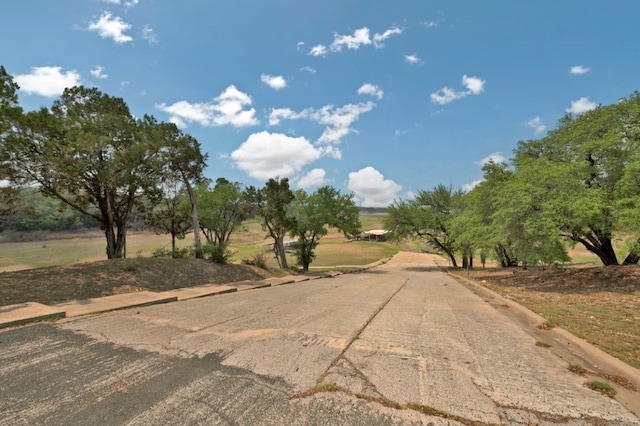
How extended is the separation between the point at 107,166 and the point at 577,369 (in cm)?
1695

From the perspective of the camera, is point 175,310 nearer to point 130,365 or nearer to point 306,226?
point 130,365

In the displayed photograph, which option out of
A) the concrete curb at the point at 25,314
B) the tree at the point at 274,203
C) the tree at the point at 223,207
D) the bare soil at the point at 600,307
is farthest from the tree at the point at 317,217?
the concrete curb at the point at 25,314

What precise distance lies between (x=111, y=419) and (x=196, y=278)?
42.1 ft

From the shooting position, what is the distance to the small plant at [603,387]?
3.42 meters

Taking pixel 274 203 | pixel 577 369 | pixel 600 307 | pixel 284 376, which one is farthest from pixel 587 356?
pixel 274 203

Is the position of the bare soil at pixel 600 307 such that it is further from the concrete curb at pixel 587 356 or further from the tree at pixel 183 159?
the tree at pixel 183 159

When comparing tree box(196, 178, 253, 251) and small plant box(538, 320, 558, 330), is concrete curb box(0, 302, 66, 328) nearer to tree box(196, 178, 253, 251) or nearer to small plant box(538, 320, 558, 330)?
small plant box(538, 320, 558, 330)

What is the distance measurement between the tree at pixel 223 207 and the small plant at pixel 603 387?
83.0 feet

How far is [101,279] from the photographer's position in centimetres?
1120

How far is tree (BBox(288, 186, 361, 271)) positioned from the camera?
99.0ft

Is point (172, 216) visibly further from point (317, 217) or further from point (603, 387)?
point (603, 387)

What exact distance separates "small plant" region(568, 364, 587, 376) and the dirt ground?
11599mm

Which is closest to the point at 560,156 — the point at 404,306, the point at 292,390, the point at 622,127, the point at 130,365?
the point at 622,127

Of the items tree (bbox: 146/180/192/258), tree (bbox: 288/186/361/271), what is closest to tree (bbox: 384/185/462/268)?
tree (bbox: 288/186/361/271)
